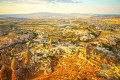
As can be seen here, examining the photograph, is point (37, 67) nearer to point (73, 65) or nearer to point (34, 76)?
point (34, 76)

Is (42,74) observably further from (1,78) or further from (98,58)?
(98,58)

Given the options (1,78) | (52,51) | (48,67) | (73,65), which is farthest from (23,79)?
(52,51)

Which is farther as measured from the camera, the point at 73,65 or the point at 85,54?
the point at 85,54

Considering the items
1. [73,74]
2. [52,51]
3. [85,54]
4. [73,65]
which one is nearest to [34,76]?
[73,74]

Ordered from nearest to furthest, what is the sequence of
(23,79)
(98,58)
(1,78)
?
(1,78) → (23,79) → (98,58)

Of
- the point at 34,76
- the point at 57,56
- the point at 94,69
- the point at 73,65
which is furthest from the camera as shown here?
the point at 57,56

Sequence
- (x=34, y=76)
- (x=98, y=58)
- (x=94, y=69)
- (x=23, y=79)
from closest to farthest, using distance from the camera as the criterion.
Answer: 1. (x=23, y=79)
2. (x=34, y=76)
3. (x=94, y=69)
4. (x=98, y=58)

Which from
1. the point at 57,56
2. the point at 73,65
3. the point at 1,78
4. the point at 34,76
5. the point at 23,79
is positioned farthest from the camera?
the point at 57,56

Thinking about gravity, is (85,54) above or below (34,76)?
above

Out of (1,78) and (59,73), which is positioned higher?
(1,78)
